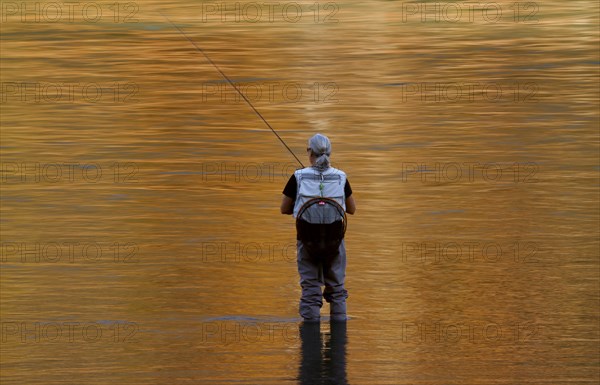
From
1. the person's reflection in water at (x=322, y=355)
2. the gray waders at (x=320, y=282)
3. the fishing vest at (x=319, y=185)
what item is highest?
the fishing vest at (x=319, y=185)

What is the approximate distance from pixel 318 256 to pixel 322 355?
3.55 feet

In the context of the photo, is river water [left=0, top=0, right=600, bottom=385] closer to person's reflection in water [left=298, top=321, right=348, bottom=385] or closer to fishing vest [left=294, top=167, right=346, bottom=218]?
person's reflection in water [left=298, top=321, right=348, bottom=385]

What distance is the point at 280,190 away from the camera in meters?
15.1

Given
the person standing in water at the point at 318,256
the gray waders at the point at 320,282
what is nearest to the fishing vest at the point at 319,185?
the person standing in water at the point at 318,256

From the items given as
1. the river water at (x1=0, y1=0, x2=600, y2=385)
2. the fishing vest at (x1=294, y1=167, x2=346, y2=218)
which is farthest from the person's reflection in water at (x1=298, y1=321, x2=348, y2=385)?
the fishing vest at (x1=294, y1=167, x2=346, y2=218)

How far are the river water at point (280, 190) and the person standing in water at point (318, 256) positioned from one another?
19cm

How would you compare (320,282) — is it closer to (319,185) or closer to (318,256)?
(318,256)

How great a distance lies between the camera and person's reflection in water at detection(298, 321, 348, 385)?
8.73m

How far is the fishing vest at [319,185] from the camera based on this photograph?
33.6 ft

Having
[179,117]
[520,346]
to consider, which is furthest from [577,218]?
[179,117]

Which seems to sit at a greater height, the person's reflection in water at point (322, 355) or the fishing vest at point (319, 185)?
the fishing vest at point (319, 185)

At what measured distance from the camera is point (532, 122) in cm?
1830

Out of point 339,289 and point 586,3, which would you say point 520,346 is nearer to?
point 339,289

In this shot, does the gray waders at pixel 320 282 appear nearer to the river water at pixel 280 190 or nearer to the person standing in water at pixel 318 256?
the person standing in water at pixel 318 256
